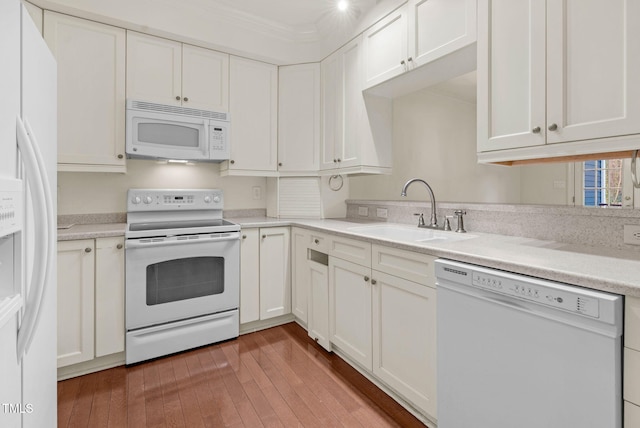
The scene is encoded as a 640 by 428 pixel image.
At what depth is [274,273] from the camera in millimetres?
2605

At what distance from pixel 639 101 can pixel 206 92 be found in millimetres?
2599

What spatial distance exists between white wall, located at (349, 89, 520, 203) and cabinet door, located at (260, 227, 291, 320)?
90 centimetres

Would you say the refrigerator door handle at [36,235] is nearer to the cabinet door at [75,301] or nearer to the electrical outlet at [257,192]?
the cabinet door at [75,301]

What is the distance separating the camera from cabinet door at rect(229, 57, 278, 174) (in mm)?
2717

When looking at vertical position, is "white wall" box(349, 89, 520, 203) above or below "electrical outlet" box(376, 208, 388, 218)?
above

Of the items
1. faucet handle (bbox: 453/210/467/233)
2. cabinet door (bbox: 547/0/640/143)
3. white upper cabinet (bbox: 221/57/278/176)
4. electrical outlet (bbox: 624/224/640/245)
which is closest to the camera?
cabinet door (bbox: 547/0/640/143)

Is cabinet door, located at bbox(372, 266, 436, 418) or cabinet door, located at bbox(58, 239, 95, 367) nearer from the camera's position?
cabinet door, located at bbox(372, 266, 436, 418)

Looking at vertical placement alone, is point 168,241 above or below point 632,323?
above

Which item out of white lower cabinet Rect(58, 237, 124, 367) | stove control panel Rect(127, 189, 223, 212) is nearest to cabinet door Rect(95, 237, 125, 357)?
white lower cabinet Rect(58, 237, 124, 367)

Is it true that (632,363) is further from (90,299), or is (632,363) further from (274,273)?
(90,299)

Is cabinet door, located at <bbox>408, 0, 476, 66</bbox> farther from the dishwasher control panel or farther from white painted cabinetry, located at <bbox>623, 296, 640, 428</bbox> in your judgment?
white painted cabinetry, located at <bbox>623, 296, 640, 428</bbox>

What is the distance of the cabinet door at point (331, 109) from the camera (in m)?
2.65

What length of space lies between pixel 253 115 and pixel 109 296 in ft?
5.87

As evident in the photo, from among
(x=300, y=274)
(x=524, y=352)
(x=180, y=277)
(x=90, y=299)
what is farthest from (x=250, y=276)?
(x=524, y=352)
